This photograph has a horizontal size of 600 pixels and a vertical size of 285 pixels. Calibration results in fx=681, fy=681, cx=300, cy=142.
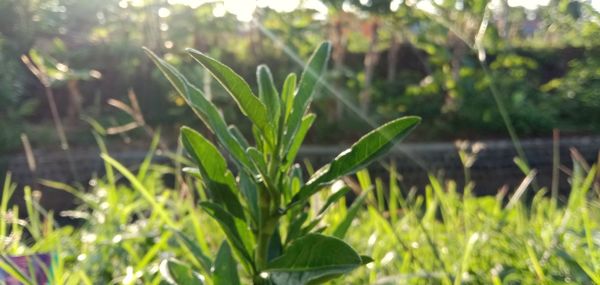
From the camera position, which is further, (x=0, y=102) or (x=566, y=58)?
(x=566, y=58)

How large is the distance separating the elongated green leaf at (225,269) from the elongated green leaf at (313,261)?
34mm

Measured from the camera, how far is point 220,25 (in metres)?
7.75

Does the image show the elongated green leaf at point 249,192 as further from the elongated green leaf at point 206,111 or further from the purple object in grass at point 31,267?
the purple object in grass at point 31,267

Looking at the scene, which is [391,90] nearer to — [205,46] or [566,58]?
[205,46]

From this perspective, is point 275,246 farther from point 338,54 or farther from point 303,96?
point 338,54

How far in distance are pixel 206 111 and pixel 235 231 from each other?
11 cm

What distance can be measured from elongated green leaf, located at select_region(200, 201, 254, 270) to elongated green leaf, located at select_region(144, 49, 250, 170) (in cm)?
4

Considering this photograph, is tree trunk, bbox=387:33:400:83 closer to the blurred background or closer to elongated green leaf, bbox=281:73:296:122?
the blurred background

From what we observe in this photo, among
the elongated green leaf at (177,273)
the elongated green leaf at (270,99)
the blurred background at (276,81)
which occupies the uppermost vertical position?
the elongated green leaf at (270,99)

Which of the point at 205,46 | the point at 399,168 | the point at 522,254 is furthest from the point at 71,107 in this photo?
the point at 522,254

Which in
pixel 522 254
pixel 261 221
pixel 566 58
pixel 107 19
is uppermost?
pixel 261 221

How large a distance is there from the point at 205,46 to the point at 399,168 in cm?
294

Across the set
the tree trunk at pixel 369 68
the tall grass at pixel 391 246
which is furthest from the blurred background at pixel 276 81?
the tall grass at pixel 391 246

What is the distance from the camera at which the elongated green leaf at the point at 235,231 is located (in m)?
0.55
